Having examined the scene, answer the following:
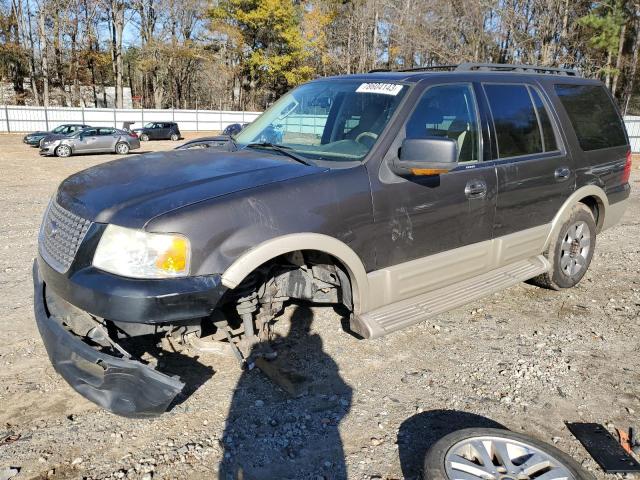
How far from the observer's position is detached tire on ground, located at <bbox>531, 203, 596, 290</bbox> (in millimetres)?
4977

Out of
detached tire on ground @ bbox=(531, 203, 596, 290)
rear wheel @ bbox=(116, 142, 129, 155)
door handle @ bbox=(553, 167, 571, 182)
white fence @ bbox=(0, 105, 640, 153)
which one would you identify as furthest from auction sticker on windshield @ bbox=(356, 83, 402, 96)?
white fence @ bbox=(0, 105, 640, 153)

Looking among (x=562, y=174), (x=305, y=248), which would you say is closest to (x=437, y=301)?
(x=305, y=248)

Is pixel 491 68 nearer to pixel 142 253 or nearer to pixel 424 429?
pixel 424 429

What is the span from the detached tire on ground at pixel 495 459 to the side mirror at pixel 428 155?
1538 mm

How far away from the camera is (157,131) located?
34375mm

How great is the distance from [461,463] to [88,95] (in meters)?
57.6

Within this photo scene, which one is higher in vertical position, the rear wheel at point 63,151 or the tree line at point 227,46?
the tree line at point 227,46

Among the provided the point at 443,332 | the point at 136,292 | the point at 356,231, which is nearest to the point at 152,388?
the point at 136,292

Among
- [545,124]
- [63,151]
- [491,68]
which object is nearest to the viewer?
[545,124]

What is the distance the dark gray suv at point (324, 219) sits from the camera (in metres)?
2.69

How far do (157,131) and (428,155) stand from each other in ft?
111

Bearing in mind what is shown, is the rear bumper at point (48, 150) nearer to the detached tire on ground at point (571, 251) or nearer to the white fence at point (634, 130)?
the detached tire on ground at point (571, 251)

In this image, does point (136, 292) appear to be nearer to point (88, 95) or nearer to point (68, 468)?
point (68, 468)

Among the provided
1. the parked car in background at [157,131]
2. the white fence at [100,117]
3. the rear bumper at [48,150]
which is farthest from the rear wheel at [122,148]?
the white fence at [100,117]
